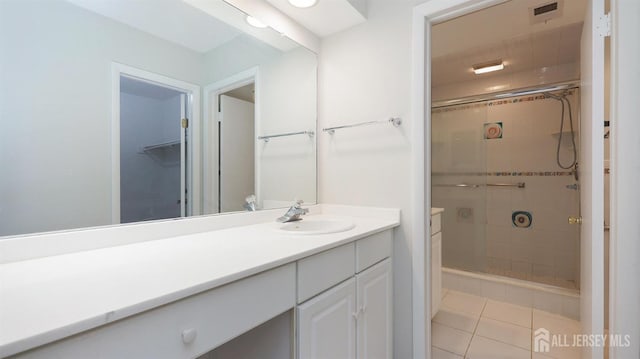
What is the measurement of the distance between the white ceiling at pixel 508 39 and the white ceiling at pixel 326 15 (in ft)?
2.46

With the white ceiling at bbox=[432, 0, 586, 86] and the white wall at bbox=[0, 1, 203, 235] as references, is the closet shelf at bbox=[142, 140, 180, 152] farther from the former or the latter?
the white ceiling at bbox=[432, 0, 586, 86]

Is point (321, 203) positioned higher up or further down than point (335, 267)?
higher up

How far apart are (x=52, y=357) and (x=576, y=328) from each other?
9.04ft

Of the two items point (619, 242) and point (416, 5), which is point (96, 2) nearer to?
point (416, 5)

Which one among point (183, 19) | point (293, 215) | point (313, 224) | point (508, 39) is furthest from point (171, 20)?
point (508, 39)

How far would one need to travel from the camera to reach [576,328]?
74.4 inches

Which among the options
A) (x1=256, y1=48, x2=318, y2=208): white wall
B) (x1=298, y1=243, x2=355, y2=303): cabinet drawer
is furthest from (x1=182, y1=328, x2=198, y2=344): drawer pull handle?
(x1=256, y1=48, x2=318, y2=208): white wall

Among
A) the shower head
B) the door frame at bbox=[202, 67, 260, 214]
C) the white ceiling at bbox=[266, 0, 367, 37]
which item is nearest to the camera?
the door frame at bbox=[202, 67, 260, 214]

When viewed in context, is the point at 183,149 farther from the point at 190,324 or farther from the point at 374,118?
the point at 374,118

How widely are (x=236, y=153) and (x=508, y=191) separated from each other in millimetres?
2712

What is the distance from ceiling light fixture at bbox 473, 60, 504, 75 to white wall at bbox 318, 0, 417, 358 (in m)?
1.56

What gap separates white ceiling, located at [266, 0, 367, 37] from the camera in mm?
1528

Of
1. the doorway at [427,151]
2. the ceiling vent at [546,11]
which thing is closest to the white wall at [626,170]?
the doorway at [427,151]

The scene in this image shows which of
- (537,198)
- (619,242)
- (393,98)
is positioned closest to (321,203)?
(393,98)
